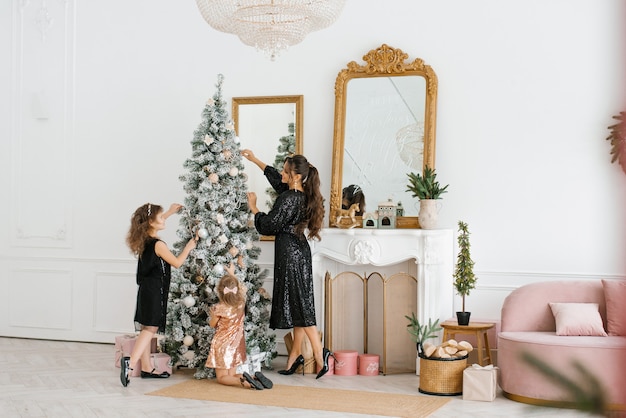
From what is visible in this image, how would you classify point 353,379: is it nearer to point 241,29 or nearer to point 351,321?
point 351,321

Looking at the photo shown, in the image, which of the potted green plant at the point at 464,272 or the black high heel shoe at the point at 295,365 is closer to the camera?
the potted green plant at the point at 464,272

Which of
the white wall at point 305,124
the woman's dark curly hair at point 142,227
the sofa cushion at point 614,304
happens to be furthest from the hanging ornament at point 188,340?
the sofa cushion at point 614,304

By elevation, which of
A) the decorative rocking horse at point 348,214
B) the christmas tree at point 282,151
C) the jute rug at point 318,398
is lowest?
the jute rug at point 318,398

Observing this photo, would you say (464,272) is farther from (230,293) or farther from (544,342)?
(230,293)

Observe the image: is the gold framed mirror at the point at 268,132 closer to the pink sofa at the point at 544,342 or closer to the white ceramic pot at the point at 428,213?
the white ceramic pot at the point at 428,213

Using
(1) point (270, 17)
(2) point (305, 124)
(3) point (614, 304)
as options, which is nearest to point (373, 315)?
(2) point (305, 124)

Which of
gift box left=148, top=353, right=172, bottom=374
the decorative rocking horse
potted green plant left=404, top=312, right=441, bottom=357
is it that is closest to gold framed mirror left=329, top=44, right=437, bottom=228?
the decorative rocking horse

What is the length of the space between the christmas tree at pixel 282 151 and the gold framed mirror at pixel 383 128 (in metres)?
0.43

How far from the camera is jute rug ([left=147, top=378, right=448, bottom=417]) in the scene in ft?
16.8

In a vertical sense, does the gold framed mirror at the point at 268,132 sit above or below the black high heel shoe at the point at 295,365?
above

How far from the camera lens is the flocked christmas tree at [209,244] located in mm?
6156

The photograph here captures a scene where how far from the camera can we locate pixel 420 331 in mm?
5938

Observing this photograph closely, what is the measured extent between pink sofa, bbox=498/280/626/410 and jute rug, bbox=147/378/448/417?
1.80 ft

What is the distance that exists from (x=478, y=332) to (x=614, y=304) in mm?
995
